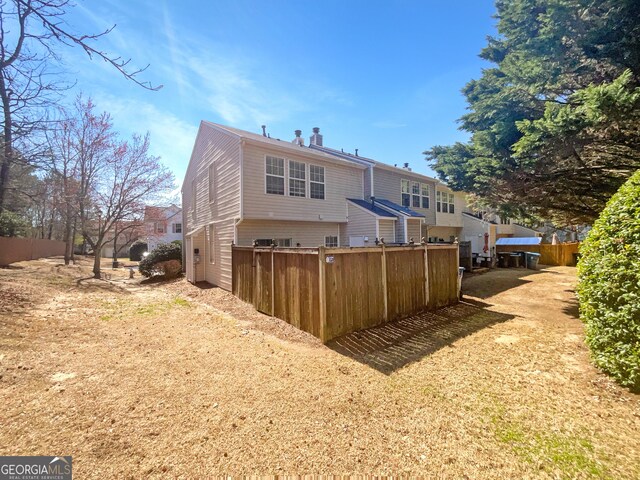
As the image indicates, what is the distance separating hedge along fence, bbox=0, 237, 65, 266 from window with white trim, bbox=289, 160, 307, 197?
19709mm

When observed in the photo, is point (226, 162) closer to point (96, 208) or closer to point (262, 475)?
point (262, 475)

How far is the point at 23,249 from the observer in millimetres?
21219

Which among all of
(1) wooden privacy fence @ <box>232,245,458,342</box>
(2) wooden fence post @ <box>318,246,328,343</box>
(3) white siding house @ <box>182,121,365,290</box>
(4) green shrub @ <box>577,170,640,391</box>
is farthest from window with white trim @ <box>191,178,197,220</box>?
(4) green shrub @ <box>577,170,640,391</box>

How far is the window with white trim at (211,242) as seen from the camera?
13.1 m

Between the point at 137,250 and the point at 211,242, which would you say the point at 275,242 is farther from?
the point at 137,250

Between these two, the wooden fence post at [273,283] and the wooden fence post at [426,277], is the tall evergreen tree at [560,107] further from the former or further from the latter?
the wooden fence post at [273,283]

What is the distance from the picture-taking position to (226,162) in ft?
39.6

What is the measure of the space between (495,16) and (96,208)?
25.1 meters

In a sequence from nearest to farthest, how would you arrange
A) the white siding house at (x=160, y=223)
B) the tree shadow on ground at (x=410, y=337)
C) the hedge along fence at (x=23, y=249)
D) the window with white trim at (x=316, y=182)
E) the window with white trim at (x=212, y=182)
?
1. the tree shadow on ground at (x=410, y=337)
2. the window with white trim at (x=316, y=182)
3. the window with white trim at (x=212, y=182)
4. the hedge along fence at (x=23, y=249)
5. the white siding house at (x=160, y=223)

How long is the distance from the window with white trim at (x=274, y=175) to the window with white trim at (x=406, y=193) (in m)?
9.44

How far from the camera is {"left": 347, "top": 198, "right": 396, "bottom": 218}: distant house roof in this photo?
13796 millimetres

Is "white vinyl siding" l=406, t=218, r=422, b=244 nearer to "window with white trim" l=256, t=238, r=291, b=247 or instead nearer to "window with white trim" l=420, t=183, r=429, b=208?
"window with white trim" l=420, t=183, r=429, b=208

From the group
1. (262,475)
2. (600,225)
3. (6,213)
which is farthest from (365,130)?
(6,213)

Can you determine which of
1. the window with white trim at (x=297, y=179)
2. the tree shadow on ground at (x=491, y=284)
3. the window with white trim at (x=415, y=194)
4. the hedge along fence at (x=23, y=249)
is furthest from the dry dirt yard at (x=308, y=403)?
the hedge along fence at (x=23, y=249)
